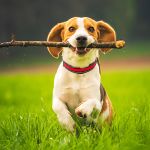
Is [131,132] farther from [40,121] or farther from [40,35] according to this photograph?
[40,35]

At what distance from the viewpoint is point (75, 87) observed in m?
7.12

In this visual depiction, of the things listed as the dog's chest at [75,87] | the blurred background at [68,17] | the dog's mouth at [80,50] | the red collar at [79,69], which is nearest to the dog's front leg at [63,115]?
the dog's chest at [75,87]

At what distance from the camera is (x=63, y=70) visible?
7.21 metres

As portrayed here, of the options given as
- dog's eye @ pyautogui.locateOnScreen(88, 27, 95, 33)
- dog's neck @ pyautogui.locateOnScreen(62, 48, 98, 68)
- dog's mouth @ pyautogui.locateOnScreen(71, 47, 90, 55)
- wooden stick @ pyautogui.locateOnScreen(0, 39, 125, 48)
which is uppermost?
dog's eye @ pyautogui.locateOnScreen(88, 27, 95, 33)

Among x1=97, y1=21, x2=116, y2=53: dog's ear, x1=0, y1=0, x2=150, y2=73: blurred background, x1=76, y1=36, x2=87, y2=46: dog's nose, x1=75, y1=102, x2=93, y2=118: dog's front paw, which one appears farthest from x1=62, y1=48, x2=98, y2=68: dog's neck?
x1=0, y1=0, x2=150, y2=73: blurred background

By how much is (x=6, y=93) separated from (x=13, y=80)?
10.6ft

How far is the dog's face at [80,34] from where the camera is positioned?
6.92 m

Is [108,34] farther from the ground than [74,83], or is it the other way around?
[108,34]

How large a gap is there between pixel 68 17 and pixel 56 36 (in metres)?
25.4

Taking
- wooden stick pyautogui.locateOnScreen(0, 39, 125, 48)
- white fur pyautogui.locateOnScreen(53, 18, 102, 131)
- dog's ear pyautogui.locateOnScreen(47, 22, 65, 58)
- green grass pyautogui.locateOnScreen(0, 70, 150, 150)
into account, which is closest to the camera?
green grass pyautogui.locateOnScreen(0, 70, 150, 150)

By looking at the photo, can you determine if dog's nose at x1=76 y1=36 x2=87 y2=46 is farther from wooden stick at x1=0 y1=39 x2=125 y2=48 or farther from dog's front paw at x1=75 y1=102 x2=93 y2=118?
dog's front paw at x1=75 y1=102 x2=93 y2=118

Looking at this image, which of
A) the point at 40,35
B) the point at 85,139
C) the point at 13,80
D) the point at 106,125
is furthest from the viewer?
the point at 40,35

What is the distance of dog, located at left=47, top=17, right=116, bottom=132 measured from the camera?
22.7 feet

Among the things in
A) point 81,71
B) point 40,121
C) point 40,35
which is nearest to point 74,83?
point 81,71
